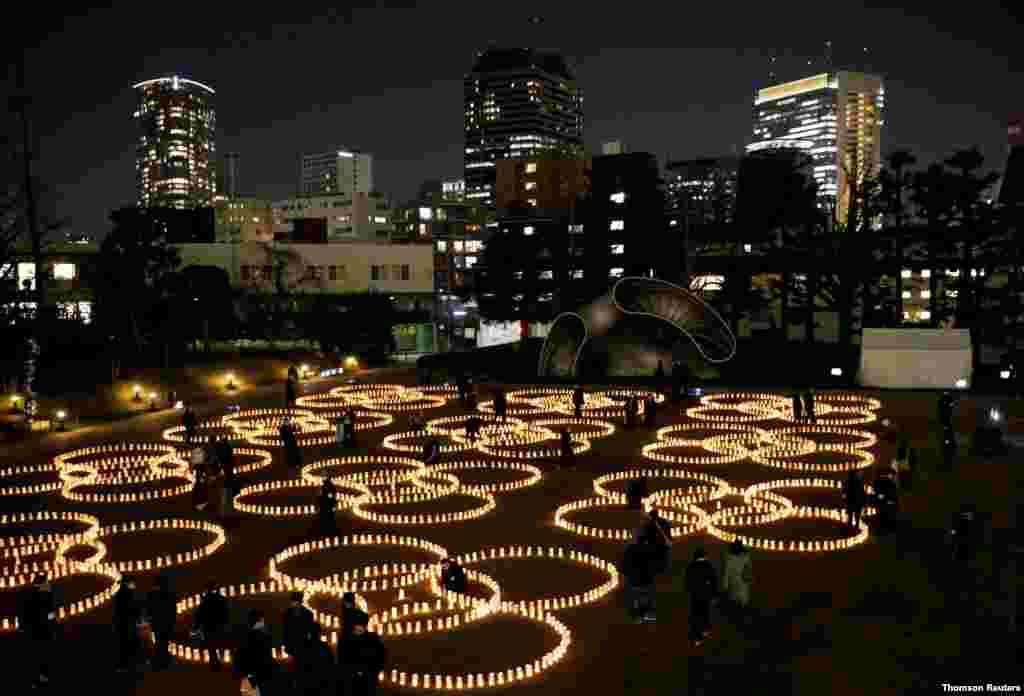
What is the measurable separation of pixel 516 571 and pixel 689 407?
2123cm

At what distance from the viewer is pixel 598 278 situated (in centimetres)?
7388

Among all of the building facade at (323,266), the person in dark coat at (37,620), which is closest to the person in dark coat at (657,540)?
the person in dark coat at (37,620)

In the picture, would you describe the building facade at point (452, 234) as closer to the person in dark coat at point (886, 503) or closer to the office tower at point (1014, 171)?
the office tower at point (1014, 171)

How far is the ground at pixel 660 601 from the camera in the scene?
452 inches

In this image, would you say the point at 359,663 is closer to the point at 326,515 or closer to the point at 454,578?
the point at 454,578

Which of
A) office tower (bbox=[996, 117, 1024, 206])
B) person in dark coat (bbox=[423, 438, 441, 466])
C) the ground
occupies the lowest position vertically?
the ground

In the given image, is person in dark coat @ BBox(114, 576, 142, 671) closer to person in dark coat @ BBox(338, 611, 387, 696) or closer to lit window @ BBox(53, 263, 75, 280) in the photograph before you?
person in dark coat @ BBox(338, 611, 387, 696)

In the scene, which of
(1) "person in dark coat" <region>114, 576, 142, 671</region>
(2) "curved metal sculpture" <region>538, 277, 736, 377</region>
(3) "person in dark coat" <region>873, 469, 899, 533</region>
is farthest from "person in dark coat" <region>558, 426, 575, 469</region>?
(2) "curved metal sculpture" <region>538, 277, 736, 377</region>

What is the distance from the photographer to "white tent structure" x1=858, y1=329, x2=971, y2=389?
126ft

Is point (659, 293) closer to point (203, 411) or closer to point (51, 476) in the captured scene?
point (203, 411)

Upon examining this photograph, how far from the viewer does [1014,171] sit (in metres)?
62.4

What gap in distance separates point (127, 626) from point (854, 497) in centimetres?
1255

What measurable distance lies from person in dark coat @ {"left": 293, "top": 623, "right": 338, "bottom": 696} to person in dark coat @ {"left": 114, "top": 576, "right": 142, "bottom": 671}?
285 centimetres

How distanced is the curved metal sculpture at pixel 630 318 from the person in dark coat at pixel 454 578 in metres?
30.8
